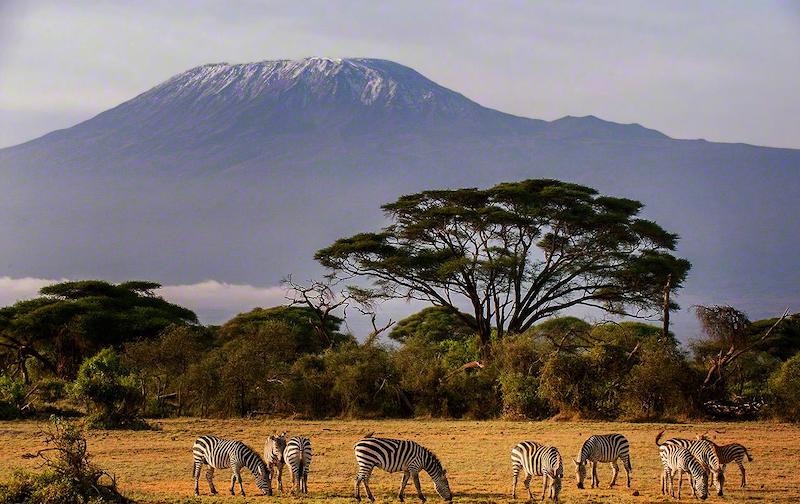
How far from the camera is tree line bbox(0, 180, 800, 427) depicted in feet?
104

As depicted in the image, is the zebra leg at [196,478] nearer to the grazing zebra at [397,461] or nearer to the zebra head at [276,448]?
the zebra head at [276,448]

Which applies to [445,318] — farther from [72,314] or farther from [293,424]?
[293,424]

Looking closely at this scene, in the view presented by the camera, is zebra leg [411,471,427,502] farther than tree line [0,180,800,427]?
No

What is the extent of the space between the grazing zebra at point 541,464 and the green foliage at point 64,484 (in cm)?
613

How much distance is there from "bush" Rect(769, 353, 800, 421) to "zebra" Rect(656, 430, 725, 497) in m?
14.0

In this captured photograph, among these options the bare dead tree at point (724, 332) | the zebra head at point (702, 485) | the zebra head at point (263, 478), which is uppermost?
the bare dead tree at point (724, 332)

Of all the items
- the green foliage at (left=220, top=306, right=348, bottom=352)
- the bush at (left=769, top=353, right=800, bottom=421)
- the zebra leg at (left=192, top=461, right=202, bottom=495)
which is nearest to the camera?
the zebra leg at (left=192, top=461, right=202, bottom=495)

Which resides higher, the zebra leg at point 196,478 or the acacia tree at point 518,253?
the acacia tree at point 518,253

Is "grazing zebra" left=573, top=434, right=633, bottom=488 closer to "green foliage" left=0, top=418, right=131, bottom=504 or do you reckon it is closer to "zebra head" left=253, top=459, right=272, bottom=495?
"zebra head" left=253, top=459, right=272, bottom=495

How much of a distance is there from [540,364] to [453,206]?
417 inches

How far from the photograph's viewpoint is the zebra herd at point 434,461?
54.0 feet

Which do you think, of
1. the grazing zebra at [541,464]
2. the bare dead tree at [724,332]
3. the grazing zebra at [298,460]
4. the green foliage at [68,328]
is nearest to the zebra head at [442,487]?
the grazing zebra at [541,464]

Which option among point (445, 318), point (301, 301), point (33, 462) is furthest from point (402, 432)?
point (445, 318)

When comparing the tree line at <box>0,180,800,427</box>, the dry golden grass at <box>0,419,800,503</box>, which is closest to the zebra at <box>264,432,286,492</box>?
the dry golden grass at <box>0,419,800,503</box>
